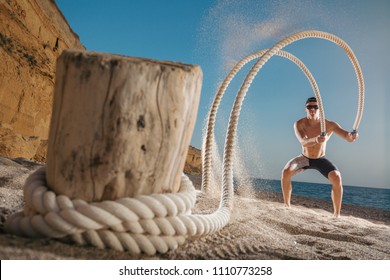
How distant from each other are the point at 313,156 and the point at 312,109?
767 mm

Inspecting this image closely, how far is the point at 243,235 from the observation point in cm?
182

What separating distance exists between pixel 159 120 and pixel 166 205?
1.06ft

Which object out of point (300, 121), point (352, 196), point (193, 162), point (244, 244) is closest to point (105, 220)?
point (244, 244)

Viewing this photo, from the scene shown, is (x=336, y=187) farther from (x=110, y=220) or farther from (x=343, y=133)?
(x=110, y=220)

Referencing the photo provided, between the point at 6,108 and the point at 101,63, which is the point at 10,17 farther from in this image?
the point at 101,63

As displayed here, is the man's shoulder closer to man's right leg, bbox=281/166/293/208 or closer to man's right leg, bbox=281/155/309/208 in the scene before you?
man's right leg, bbox=281/155/309/208

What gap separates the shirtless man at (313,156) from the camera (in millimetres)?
4449

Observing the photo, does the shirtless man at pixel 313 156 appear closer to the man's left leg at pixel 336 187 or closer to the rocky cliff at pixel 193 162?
the man's left leg at pixel 336 187

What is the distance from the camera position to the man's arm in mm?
4238

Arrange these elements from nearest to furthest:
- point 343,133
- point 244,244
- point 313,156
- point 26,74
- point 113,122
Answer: point 113,122
point 244,244
point 343,133
point 313,156
point 26,74

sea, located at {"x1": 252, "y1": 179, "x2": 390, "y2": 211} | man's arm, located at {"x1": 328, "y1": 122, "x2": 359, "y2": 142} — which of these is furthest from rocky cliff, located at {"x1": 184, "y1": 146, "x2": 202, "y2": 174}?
man's arm, located at {"x1": 328, "y1": 122, "x2": 359, "y2": 142}

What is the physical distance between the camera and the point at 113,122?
1.10 metres

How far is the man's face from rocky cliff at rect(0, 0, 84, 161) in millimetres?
6320

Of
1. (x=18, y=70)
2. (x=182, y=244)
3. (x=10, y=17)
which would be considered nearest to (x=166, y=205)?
(x=182, y=244)
